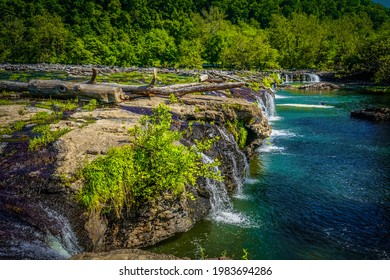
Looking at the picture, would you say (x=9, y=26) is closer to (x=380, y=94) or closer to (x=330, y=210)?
(x=380, y=94)

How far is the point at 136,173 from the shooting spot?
374 inches

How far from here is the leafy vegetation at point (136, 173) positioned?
28.9ft

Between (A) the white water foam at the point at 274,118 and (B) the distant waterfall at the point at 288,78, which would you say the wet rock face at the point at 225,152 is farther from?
(B) the distant waterfall at the point at 288,78

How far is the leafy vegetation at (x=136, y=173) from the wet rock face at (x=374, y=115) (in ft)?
87.4

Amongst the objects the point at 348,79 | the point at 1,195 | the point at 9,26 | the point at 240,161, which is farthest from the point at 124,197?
the point at 9,26

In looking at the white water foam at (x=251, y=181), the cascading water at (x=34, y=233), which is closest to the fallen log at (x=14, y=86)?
the cascading water at (x=34, y=233)

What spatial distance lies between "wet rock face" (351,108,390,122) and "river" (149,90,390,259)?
17.2ft

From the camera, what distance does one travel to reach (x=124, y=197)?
9156 millimetres

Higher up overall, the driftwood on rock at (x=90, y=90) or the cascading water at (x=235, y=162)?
the driftwood on rock at (x=90, y=90)

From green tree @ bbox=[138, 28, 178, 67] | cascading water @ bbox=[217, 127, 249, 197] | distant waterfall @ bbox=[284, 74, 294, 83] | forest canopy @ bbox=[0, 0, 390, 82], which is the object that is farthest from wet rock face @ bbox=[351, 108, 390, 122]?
green tree @ bbox=[138, 28, 178, 67]

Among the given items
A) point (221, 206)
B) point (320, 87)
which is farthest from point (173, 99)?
point (320, 87)

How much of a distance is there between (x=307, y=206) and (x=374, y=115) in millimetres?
21819

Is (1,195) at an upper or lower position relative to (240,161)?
upper

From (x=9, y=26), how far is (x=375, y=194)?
9995cm
